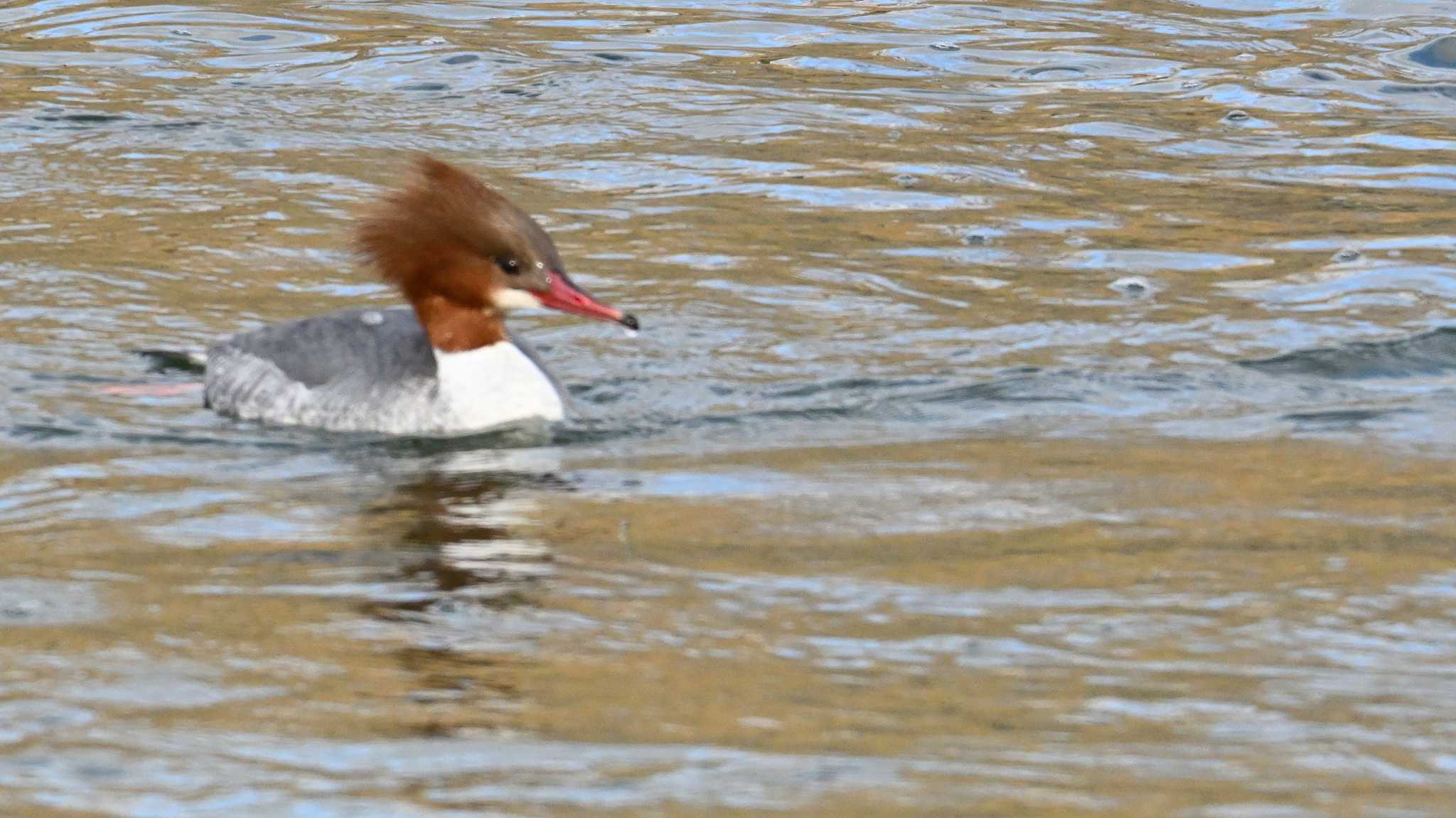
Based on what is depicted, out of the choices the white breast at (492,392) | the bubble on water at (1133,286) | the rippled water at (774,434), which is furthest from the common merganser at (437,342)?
the bubble on water at (1133,286)

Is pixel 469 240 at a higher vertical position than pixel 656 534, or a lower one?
higher

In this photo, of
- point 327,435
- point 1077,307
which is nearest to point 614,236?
point 1077,307

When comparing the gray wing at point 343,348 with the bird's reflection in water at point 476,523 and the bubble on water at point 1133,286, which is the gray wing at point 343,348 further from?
the bubble on water at point 1133,286

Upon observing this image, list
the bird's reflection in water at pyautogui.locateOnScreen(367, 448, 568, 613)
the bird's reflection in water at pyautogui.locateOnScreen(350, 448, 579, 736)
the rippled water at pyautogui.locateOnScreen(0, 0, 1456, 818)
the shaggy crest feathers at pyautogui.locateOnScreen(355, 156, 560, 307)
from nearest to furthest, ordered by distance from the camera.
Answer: the rippled water at pyautogui.locateOnScreen(0, 0, 1456, 818) → the bird's reflection in water at pyautogui.locateOnScreen(350, 448, 579, 736) → the bird's reflection in water at pyautogui.locateOnScreen(367, 448, 568, 613) → the shaggy crest feathers at pyautogui.locateOnScreen(355, 156, 560, 307)

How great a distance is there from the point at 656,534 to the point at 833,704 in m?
1.58

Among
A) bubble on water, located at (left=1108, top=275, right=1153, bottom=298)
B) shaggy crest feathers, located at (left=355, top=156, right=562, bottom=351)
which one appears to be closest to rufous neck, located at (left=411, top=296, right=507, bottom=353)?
shaggy crest feathers, located at (left=355, top=156, right=562, bottom=351)

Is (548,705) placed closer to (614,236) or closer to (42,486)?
(42,486)

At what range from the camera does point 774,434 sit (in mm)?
7465

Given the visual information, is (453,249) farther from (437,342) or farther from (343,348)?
(343,348)

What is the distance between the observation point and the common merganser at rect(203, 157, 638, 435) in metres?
7.47

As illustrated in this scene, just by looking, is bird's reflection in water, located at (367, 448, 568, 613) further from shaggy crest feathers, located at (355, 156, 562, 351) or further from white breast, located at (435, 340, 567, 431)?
shaggy crest feathers, located at (355, 156, 562, 351)

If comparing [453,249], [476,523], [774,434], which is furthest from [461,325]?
[476,523]

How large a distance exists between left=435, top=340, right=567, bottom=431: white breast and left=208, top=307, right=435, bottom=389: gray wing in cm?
11

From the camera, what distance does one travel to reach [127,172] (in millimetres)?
11188
